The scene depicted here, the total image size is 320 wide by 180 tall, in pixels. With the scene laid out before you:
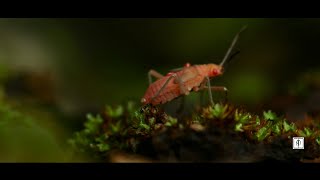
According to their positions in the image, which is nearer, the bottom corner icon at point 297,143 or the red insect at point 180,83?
the bottom corner icon at point 297,143

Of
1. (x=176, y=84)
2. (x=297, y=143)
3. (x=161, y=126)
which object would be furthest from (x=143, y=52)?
(x=297, y=143)

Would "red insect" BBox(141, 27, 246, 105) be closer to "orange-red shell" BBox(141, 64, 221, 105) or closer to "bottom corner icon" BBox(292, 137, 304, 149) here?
"orange-red shell" BBox(141, 64, 221, 105)

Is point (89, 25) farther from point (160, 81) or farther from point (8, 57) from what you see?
point (160, 81)

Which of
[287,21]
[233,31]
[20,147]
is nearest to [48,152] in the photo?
[20,147]

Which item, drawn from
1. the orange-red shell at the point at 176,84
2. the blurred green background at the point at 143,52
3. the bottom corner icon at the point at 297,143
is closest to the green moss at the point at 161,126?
the bottom corner icon at the point at 297,143

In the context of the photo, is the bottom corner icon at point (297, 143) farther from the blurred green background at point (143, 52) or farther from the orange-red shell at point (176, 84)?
the blurred green background at point (143, 52)

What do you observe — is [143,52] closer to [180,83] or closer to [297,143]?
[180,83]

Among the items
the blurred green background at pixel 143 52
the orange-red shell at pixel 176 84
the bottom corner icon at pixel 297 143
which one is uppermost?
the blurred green background at pixel 143 52
